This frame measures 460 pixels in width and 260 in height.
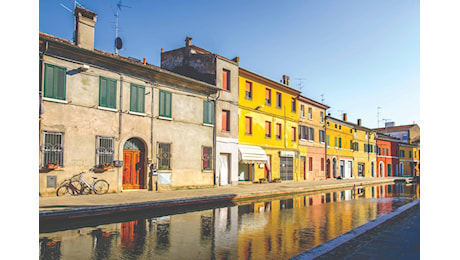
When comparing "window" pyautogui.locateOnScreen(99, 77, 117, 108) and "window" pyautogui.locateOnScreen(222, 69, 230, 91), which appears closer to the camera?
"window" pyautogui.locateOnScreen(99, 77, 117, 108)

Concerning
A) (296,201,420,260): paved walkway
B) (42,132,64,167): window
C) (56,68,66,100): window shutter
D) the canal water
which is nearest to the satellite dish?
(56,68,66,100): window shutter

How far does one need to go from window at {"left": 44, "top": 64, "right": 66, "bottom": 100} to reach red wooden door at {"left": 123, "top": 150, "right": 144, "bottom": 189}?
4364 millimetres

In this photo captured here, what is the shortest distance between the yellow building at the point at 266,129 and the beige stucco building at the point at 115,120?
4.61 metres

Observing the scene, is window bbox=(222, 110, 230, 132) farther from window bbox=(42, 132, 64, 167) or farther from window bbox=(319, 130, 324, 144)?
window bbox=(319, 130, 324, 144)

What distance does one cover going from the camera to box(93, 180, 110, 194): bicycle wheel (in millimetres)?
16188

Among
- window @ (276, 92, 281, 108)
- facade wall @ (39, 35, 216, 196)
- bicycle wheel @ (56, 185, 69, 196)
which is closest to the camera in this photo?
bicycle wheel @ (56, 185, 69, 196)

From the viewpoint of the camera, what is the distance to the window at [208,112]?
2295 cm

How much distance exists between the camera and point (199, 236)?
27.8 ft

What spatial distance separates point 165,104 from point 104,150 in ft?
15.2

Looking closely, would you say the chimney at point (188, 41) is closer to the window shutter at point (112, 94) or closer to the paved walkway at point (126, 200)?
the window shutter at point (112, 94)

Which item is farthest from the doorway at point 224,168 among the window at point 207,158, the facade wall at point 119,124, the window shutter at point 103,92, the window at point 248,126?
the window shutter at point 103,92

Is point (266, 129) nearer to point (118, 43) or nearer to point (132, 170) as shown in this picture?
point (118, 43)
